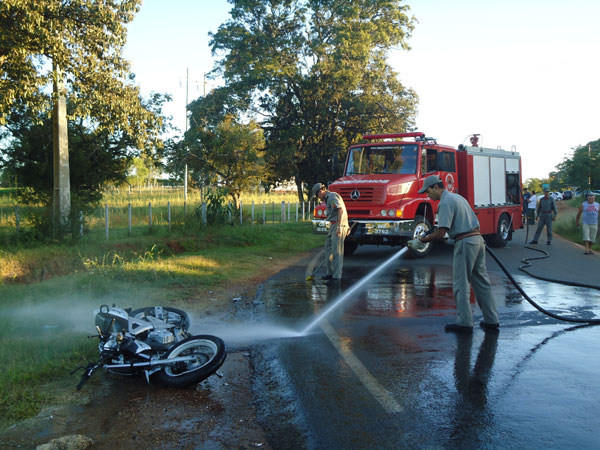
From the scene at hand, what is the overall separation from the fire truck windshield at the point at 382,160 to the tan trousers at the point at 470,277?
8.46 m

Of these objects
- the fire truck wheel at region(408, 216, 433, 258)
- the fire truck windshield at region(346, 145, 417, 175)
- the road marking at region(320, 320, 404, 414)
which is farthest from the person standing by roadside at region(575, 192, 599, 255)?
the road marking at region(320, 320, 404, 414)

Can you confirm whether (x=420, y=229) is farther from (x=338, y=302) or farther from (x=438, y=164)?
(x=338, y=302)

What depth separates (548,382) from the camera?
17.0 feet

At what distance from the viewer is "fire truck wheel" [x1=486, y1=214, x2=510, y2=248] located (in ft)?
61.8

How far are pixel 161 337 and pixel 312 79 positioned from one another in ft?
94.2

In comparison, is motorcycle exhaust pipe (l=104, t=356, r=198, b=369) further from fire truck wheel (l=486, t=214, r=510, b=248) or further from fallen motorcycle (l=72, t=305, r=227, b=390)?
fire truck wheel (l=486, t=214, r=510, b=248)

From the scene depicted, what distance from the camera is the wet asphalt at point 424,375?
4066 mm

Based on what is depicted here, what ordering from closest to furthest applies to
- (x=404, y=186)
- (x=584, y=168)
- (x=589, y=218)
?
(x=404, y=186) → (x=589, y=218) → (x=584, y=168)

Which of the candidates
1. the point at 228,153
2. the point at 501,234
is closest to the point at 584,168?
the point at 228,153

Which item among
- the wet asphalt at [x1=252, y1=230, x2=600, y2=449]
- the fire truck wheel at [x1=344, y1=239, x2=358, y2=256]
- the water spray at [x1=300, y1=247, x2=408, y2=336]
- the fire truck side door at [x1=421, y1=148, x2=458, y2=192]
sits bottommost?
the wet asphalt at [x1=252, y1=230, x2=600, y2=449]

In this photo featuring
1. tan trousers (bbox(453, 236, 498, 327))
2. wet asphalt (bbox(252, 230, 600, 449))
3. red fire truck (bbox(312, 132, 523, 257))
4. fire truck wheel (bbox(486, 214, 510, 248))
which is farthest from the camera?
fire truck wheel (bbox(486, 214, 510, 248))

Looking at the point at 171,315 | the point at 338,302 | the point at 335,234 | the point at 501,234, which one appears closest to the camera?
the point at 171,315

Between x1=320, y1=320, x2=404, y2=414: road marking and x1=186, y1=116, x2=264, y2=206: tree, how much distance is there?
948 inches

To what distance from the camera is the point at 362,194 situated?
15.3 metres
